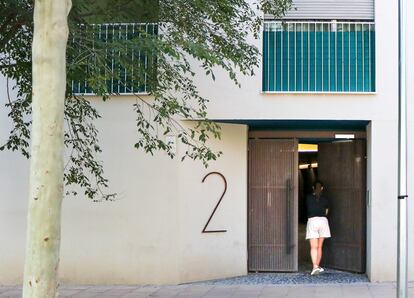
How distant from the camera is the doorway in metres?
12.9

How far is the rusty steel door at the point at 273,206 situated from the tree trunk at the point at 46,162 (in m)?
7.18

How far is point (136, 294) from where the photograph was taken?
1115cm

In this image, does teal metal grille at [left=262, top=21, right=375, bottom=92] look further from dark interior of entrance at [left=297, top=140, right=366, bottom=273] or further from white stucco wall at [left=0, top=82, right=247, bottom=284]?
white stucco wall at [left=0, top=82, right=247, bottom=284]

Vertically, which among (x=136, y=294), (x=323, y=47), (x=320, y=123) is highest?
(x=323, y=47)

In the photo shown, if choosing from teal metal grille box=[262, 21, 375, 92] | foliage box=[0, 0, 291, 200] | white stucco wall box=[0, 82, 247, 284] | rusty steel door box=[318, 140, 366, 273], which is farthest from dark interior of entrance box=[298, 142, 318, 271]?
foliage box=[0, 0, 291, 200]

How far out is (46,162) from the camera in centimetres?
609

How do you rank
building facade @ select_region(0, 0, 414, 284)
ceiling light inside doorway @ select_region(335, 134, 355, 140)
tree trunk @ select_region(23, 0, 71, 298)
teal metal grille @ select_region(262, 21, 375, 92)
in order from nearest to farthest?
tree trunk @ select_region(23, 0, 71, 298)
building facade @ select_region(0, 0, 414, 284)
teal metal grille @ select_region(262, 21, 375, 92)
ceiling light inside doorway @ select_region(335, 134, 355, 140)

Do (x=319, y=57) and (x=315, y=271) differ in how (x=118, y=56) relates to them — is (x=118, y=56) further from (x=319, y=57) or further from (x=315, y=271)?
(x=315, y=271)

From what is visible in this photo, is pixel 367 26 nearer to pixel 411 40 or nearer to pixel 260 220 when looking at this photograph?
pixel 411 40

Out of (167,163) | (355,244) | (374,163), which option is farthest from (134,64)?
(355,244)

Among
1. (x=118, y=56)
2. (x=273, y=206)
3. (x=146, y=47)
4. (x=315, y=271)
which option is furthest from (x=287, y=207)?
(x=146, y=47)

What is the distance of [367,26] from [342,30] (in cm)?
45

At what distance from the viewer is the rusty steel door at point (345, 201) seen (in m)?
12.8

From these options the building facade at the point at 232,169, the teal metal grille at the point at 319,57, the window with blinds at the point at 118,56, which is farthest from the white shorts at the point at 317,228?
the window with blinds at the point at 118,56
